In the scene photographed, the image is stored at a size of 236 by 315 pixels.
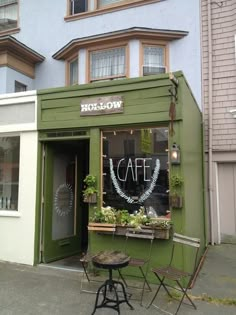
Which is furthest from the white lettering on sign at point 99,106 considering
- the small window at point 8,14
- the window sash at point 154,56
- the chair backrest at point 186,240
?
the small window at point 8,14

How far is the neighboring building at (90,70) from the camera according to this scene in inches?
242

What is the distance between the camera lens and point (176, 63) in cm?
934

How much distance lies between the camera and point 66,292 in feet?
17.8

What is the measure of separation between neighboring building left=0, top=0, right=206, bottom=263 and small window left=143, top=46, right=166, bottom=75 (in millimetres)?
28

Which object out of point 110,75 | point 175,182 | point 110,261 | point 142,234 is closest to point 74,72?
point 110,75

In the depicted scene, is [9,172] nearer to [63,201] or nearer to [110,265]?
[63,201]

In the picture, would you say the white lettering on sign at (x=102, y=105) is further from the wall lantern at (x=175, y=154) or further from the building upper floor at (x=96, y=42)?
the building upper floor at (x=96, y=42)

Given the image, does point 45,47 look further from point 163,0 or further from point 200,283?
point 200,283

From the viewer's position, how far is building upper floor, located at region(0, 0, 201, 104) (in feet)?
30.6

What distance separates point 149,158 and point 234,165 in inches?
141

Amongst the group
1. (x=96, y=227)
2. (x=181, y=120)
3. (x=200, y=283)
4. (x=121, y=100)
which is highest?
(x=121, y=100)

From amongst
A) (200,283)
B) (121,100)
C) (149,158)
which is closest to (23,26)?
(121,100)

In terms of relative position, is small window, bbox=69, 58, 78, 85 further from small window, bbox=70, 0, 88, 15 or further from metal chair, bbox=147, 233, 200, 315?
metal chair, bbox=147, 233, 200, 315

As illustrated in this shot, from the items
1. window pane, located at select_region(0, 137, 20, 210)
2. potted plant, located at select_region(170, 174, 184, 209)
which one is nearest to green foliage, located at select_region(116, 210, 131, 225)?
potted plant, located at select_region(170, 174, 184, 209)
